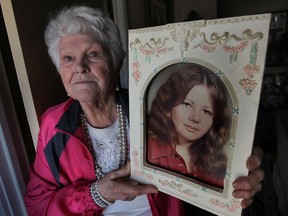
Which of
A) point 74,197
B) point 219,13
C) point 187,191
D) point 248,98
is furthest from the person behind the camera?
point 219,13

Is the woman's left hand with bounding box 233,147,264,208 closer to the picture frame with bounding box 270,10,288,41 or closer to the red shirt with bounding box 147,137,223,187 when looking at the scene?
the red shirt with bounding box 147,137,223,187

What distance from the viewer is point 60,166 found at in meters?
0.59

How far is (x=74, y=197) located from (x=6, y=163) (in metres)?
0.24

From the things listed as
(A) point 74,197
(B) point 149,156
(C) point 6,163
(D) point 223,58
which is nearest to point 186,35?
(D) point 223,58

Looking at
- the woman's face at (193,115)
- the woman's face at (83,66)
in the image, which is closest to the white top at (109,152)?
the woman's face at (83,66)

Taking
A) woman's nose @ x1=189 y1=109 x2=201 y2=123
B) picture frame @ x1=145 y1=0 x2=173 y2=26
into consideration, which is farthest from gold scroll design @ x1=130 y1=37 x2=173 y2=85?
picture frame @ x1=145 y1=0 x2=173 y2=26

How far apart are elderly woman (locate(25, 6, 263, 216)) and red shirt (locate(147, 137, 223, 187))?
64 millimetres

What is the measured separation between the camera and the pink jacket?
1.86 feet

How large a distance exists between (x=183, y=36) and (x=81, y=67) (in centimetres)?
26

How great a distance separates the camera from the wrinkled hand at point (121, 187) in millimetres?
462

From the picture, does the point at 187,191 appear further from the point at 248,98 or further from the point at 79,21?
the point at 79,21

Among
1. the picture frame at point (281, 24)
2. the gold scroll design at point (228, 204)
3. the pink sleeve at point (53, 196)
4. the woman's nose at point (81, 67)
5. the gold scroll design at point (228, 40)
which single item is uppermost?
the picture frame at point (281, 24)

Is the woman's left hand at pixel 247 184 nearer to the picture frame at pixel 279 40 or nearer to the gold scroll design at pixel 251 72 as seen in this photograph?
the gold scroll design at pixel 251 72

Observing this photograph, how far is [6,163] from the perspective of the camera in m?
0.61
